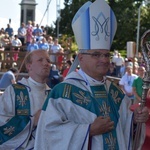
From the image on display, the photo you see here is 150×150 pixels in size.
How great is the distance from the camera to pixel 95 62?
4.36 m

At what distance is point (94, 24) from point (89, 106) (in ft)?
2.32

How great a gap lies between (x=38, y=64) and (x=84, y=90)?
53.9 inches

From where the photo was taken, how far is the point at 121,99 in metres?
4.73

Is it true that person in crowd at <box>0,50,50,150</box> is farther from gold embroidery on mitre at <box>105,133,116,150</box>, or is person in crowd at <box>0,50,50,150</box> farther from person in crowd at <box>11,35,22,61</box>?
person in crowd at <box>11,35,22,61</box>

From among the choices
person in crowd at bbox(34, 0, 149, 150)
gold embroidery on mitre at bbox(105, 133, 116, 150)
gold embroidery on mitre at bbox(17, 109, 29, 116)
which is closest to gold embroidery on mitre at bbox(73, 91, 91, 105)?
person in crowd at bbox(34, 0, 149, 150)

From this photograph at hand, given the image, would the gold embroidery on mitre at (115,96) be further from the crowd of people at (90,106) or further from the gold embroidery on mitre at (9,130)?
the gold embroidery on mitre at (9,130)

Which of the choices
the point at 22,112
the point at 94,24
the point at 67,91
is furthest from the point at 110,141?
the point at 22,112

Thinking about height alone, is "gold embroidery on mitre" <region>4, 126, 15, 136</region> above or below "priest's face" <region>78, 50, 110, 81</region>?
below

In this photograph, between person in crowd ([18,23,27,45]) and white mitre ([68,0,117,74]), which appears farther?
person in crowd ([18,23,27,45])

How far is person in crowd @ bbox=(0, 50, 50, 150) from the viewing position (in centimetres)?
563

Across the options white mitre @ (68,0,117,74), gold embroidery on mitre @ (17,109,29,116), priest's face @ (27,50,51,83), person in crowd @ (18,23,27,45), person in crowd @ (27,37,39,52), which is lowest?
gold embroidery on mitre @ (17,109,29,116)

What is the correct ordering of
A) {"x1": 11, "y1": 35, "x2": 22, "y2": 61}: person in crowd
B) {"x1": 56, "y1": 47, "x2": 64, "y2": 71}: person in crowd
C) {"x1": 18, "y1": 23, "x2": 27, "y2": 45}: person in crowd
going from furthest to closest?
{"x1": 18, "y1": 23, "x2": 27, "y2": 45}: person in crowd
{"x1": 11, "y1": 35, "x2": 22, "y2": 61}: person in crowd
{"x1": 56, "y1": 47, "x2": 64, "y2": 71}: person in crowd

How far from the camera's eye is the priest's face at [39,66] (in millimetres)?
5699

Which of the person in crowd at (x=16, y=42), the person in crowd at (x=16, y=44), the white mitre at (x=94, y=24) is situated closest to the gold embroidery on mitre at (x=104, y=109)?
the white mitre at (x=94, y=24)
